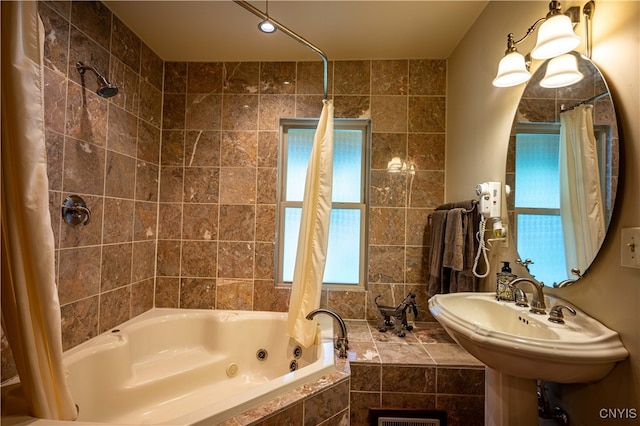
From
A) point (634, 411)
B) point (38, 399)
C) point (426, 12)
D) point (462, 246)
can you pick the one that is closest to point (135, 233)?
point (38, 399)

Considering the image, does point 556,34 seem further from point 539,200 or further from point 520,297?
point 520,297

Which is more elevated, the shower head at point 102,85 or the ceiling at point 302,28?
the ceiling at point 302,28

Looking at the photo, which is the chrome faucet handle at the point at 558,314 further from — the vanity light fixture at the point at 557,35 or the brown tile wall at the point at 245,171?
the brown tile wall at the point at 245,171

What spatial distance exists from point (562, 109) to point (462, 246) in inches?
30.4

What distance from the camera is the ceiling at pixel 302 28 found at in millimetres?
1499

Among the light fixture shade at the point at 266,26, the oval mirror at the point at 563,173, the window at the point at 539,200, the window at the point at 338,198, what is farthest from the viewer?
the window at the point at 338,198

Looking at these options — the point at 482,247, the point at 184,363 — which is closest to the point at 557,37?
the point at 482,247

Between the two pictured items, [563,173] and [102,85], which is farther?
[102,85]

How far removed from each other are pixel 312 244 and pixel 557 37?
133 centimetres

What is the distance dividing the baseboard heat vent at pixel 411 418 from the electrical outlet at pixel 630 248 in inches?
42.2

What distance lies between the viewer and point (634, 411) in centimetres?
74

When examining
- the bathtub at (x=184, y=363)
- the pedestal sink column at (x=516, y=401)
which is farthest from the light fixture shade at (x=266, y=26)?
the pedestal sink column at (x=516, y=401)

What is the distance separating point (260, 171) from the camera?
2.00 m

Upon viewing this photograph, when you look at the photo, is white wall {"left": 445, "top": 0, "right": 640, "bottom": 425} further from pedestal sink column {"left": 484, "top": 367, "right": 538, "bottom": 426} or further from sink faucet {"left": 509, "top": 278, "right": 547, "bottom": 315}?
pedestal sink column {"left": 484, "top": 367, "right": 538, "bottom": 426}
